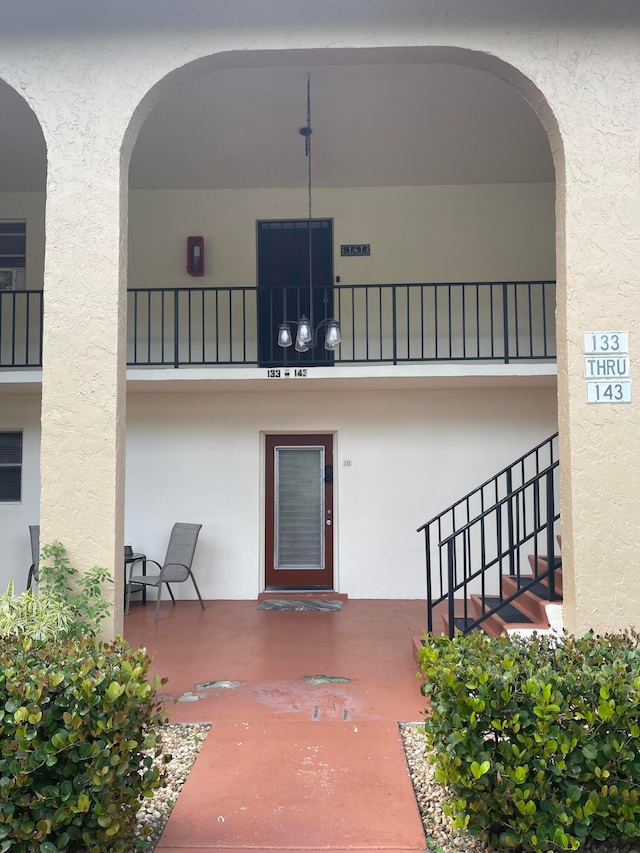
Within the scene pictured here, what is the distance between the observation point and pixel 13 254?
928 cm

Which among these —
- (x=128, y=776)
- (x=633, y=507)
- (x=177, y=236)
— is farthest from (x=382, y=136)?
(x=128, y=776)

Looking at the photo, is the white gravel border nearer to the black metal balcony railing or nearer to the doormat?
the doormat

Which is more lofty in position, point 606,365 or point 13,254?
point 13,254

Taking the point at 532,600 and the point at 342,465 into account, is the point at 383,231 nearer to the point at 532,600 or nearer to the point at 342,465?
the point at 342,465

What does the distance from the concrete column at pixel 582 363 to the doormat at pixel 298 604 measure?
4.49 metres

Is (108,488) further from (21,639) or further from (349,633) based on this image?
(349,633)

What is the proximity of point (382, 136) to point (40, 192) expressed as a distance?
4.85 metres

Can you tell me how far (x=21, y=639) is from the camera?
3.06m

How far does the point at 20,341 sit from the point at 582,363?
7.74m

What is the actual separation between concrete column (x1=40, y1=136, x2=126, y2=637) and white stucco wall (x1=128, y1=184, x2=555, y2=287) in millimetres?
4992

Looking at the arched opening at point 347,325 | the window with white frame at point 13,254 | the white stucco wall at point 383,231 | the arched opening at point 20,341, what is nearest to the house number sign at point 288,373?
the arched opening at point 347,325

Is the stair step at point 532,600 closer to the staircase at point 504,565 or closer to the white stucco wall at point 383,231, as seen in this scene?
the staircase at point 504,565

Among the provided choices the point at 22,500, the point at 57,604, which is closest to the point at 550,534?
the point at 57,604

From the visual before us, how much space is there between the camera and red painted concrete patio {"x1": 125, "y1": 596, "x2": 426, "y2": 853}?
3117 millimetres
